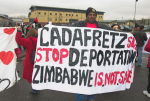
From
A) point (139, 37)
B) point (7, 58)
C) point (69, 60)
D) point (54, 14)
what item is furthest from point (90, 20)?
point (54, 14)

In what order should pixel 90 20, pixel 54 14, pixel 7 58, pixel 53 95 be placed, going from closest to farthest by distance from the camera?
pixel 90 20
pixel 7 58
pixel 53 95
pixel 54 14

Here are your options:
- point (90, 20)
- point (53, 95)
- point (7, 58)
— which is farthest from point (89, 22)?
point (53, 95)

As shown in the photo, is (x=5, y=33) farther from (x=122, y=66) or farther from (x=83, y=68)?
(x=122, y=66)

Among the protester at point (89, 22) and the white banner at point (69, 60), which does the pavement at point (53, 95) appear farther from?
the white banner at point (69, 60)

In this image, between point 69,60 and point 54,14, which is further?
point 54,14

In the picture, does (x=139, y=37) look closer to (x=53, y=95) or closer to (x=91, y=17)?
(x=53, y=95)

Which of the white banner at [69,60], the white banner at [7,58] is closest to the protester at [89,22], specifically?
the white banner at [69,60]

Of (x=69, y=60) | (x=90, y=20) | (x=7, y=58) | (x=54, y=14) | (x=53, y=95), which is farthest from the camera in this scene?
(x=54, y=14)

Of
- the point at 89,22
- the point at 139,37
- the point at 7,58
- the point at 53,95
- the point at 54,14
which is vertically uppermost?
the point at 89,22

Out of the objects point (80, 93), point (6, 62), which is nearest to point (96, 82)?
point (80, 93)

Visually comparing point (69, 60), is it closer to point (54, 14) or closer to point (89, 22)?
point (89, 22)

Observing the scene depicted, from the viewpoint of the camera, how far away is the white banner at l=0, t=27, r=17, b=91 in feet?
14.4

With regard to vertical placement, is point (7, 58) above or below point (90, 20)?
below

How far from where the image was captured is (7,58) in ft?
14.8
